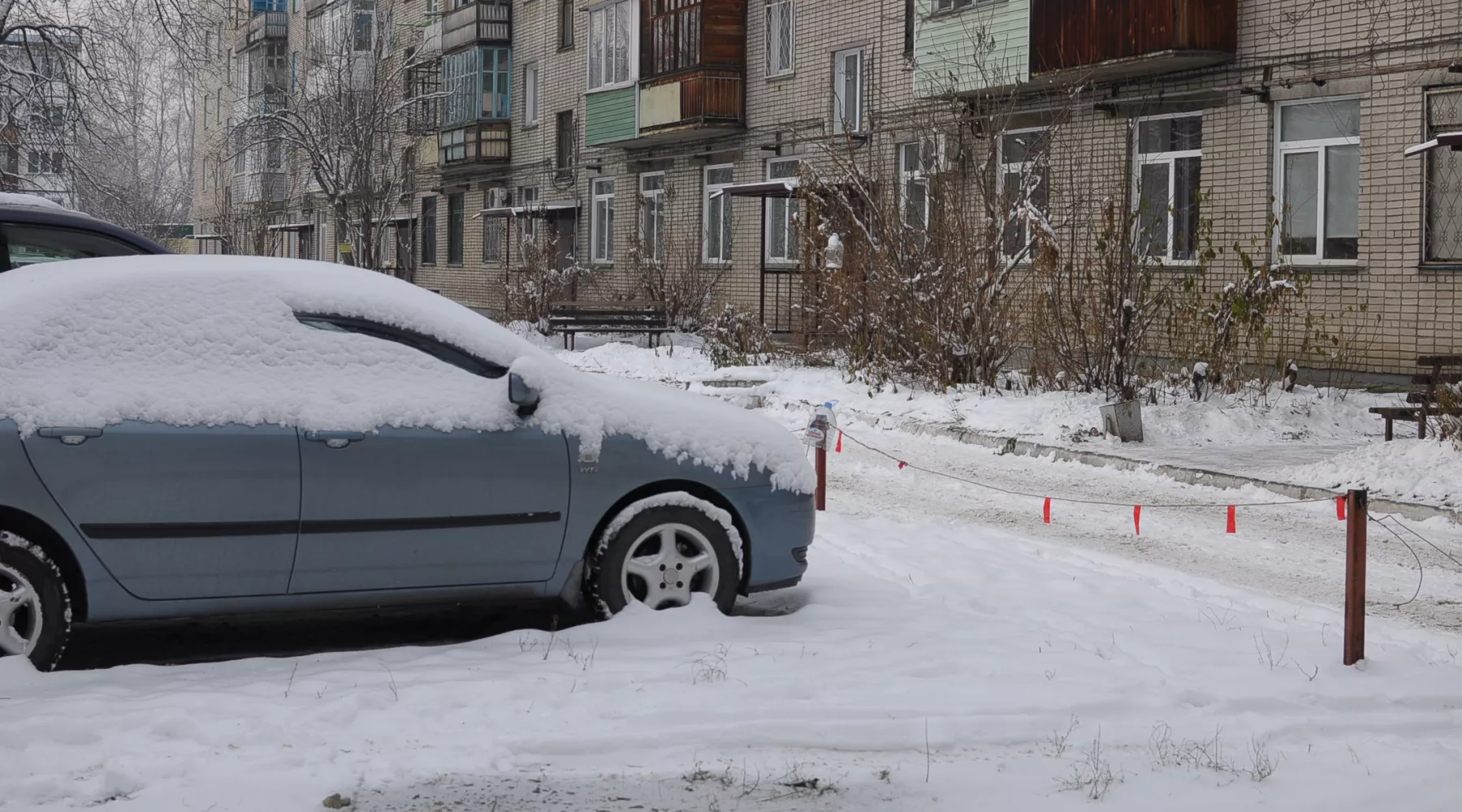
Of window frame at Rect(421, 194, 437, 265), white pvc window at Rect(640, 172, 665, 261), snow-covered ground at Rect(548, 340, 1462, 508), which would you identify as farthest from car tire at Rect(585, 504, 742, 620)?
window frame at Rect(421, 194, 437, 265)

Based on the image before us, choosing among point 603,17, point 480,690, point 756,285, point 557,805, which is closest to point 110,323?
point 480,690

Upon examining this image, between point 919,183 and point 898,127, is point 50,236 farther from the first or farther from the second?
point 898,127

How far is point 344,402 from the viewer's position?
6.18 meters

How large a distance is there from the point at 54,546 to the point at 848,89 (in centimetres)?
2539

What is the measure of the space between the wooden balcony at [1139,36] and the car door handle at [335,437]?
16928 mm

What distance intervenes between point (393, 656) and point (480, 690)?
68 centimetres

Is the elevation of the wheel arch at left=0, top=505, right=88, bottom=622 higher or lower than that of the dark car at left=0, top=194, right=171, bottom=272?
lower

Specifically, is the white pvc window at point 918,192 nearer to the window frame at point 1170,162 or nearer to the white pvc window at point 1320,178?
the window frame at point 1170,162

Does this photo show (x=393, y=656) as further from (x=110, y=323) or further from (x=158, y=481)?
(x=110, y=323)

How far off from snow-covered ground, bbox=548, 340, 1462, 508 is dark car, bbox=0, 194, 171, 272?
24.6 ft

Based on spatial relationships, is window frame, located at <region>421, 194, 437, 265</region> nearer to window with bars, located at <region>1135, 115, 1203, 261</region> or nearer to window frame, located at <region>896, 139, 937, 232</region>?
window with bars, located at <region>1135, 115, 1203, 261</region>

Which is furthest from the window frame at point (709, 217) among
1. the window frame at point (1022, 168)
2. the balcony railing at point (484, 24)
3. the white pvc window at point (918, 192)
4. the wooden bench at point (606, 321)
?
the white pvc window at point (918, 192)

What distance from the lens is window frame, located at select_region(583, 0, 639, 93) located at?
115 feet

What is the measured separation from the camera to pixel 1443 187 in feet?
60.8
